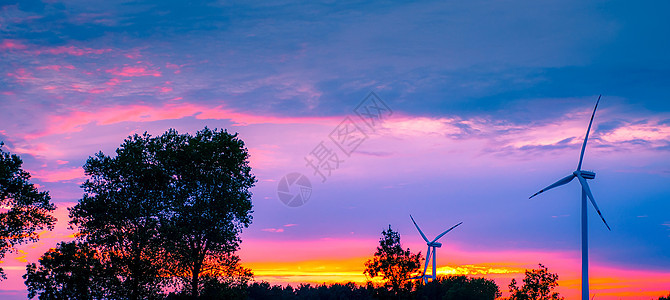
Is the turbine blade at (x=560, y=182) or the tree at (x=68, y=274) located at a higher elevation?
the turbine blade at (x=560, y=182)

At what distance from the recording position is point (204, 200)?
65000 millimetres

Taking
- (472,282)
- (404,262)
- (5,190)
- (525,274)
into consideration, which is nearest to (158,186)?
(5,190)

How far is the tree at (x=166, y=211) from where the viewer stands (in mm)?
63625

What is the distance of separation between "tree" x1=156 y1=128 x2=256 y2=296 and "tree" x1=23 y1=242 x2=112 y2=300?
8.81 m

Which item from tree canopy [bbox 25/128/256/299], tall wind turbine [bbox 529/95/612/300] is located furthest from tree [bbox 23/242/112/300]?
tall wind turbine [bbox 529/95/612/300]

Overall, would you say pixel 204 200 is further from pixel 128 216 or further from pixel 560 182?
pixel 560 182

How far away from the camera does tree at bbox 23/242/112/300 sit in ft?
208

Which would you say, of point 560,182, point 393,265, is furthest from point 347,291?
point 560,182

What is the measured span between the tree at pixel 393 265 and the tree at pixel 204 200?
57.7 m

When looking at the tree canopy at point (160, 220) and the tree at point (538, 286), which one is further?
the tree at point (538, 286)

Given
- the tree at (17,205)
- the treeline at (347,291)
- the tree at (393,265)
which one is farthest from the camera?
the treeline at (347,291)

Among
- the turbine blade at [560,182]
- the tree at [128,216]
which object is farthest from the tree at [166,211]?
the turbine blade at [560,182]

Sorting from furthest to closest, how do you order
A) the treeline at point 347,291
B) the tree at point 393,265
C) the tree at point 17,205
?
the treeline at point 347,291, the tree at point 393,265, the tree at point 17,205

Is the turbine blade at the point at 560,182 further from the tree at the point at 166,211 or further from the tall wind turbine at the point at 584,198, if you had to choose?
the tree at the point at 166,211
